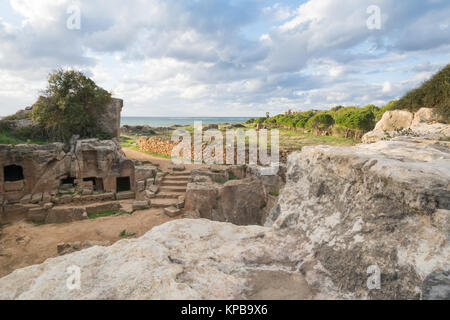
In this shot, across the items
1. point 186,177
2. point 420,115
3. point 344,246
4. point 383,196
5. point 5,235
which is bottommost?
point 5,235

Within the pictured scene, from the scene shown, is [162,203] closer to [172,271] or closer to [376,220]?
[172,271]

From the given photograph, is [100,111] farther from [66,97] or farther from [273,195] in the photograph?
[273,195]

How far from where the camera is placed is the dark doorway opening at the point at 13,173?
14586 millimetres

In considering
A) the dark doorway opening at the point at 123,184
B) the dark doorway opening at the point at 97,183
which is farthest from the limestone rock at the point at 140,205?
the dark doorway opening at the point at 97,183

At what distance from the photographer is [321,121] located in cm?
3212

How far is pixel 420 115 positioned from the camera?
12500 mm

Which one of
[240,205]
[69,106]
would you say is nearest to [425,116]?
[240,205]

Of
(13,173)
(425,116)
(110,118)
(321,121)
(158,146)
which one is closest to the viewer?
(425,116)

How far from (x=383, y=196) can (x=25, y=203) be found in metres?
16.9

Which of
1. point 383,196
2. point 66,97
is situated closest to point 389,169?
point 383,196

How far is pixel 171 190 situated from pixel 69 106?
10861mm

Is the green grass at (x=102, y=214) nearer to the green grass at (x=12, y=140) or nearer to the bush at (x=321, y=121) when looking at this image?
the green grass at (x=12, y=140)

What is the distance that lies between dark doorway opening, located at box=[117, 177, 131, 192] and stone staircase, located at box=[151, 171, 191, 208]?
4.42 m
